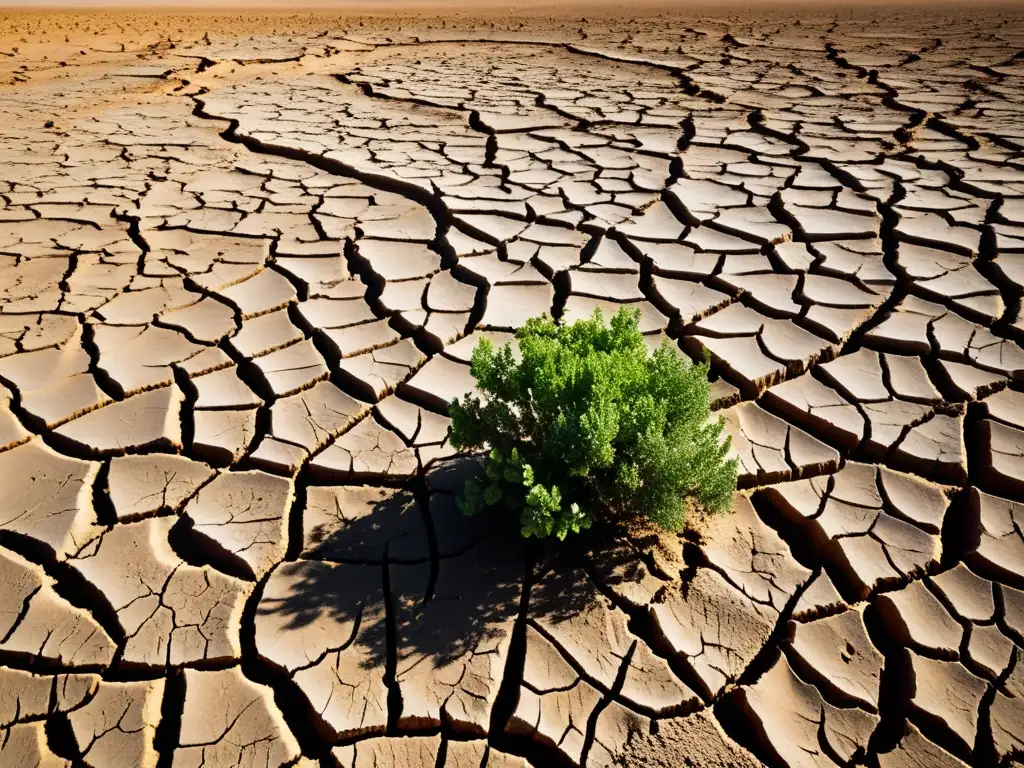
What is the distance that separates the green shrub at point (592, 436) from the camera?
184cm

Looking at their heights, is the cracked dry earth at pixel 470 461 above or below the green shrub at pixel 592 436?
below

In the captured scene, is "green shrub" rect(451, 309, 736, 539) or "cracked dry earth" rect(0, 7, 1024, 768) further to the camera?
"green shrub" rect(451, 309, 736, 539)

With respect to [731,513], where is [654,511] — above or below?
above

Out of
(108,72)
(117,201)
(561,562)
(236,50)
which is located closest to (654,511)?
(561,562)

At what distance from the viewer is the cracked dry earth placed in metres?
1.62

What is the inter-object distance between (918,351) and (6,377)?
3178 mm

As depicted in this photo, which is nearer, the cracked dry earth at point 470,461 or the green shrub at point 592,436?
the cracked dry earth at point 470,461

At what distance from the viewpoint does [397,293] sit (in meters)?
3.23

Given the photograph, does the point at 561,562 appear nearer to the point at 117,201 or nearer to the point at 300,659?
the point at 300,659

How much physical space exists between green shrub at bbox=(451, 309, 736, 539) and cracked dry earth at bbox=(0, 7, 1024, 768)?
0.48ft

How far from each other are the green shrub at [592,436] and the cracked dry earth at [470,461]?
145 mm

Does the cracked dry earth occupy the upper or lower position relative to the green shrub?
lower

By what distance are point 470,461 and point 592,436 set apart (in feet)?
1.94

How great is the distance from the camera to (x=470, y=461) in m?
2.29
